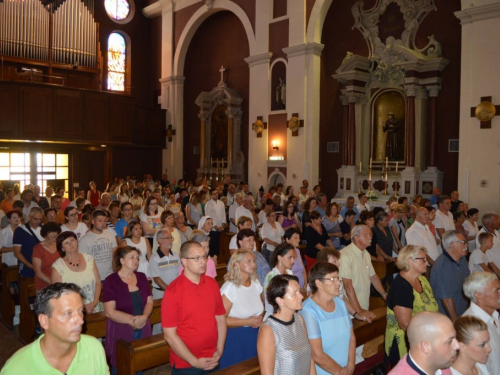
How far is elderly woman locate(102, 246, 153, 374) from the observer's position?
4.23m

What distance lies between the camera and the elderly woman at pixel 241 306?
160 inches

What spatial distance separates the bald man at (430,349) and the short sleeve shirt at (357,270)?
6.95ft

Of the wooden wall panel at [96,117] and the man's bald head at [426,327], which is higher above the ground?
the wooden wall panel at [96,117]

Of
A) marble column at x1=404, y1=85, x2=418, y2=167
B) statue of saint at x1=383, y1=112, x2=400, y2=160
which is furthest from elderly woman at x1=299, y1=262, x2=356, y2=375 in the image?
statue of saint at x1=383, y1=112, x2=400, y2=160

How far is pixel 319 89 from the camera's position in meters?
15.6

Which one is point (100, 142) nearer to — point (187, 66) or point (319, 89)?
point (187, 66)

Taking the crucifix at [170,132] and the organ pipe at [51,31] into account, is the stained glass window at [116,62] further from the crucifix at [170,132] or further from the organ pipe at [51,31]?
the crucifix at [170,132]

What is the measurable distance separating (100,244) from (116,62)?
17896mm

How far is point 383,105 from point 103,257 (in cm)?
1131

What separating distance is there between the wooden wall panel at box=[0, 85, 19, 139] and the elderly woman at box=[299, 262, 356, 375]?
50.9ft

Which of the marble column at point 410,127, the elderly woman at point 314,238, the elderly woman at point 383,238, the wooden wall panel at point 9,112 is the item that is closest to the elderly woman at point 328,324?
the elderly woman at point 314,238

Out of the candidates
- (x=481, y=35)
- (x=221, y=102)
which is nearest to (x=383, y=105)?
(x=481, y=35)

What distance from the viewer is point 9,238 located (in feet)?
22.9

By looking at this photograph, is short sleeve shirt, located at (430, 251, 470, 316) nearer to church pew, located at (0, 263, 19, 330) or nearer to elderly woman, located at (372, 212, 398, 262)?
elderly woman, located at (372, 212, 398, 262)
